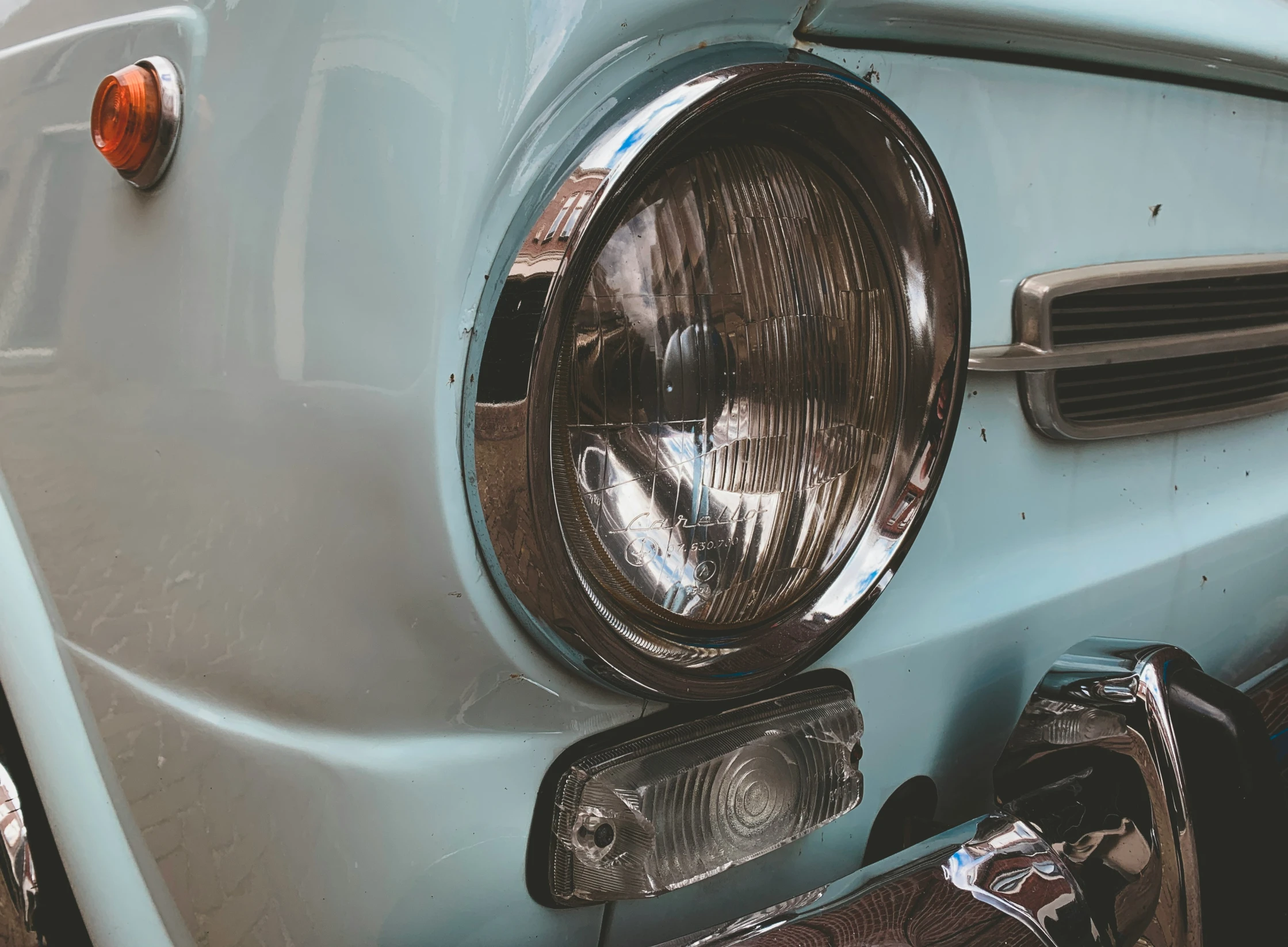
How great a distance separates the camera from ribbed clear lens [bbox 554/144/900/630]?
2.07 feet

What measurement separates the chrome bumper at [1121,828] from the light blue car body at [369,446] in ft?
0.27

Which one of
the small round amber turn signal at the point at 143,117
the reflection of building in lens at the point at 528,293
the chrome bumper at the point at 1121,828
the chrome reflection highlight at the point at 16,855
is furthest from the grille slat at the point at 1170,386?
the chrome reflection highlight at the point at 16,855

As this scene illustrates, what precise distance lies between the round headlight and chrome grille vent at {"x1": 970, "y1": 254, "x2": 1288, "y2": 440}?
169 millimetres

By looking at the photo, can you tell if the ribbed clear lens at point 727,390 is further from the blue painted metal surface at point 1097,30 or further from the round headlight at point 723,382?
the blue painted metal surface at point 1097,30

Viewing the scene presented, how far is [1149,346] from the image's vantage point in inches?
38.3

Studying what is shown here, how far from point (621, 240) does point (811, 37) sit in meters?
0.22

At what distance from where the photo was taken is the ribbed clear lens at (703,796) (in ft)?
2.21

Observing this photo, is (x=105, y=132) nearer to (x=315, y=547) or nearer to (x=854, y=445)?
(x=315, y=547)

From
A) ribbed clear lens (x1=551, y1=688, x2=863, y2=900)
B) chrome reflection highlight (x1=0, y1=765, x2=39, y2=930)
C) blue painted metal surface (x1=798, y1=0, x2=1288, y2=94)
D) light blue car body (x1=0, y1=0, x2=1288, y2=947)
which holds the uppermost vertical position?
blue painted metal surface (x1=798, y1=0, x2=1288, y2=94)

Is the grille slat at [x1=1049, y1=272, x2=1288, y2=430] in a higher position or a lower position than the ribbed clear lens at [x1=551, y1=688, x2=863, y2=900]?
higher

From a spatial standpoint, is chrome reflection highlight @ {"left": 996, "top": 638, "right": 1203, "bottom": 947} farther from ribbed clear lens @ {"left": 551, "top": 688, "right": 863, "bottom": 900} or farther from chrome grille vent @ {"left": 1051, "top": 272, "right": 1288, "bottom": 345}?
chrome grille vent @ {"left": 1051, "top": 272, "right": 1288, "bottom": 345}

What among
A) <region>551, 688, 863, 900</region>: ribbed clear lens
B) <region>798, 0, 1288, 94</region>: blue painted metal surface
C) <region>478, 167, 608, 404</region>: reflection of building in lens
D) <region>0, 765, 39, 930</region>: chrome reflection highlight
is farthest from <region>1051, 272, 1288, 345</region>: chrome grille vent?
<region>0, 765, 39, 930</region>: chrome reflection highlight

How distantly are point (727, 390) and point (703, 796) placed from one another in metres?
0.27

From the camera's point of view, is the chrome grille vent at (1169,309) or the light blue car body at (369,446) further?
the chrome grille vent at (1169,309)
